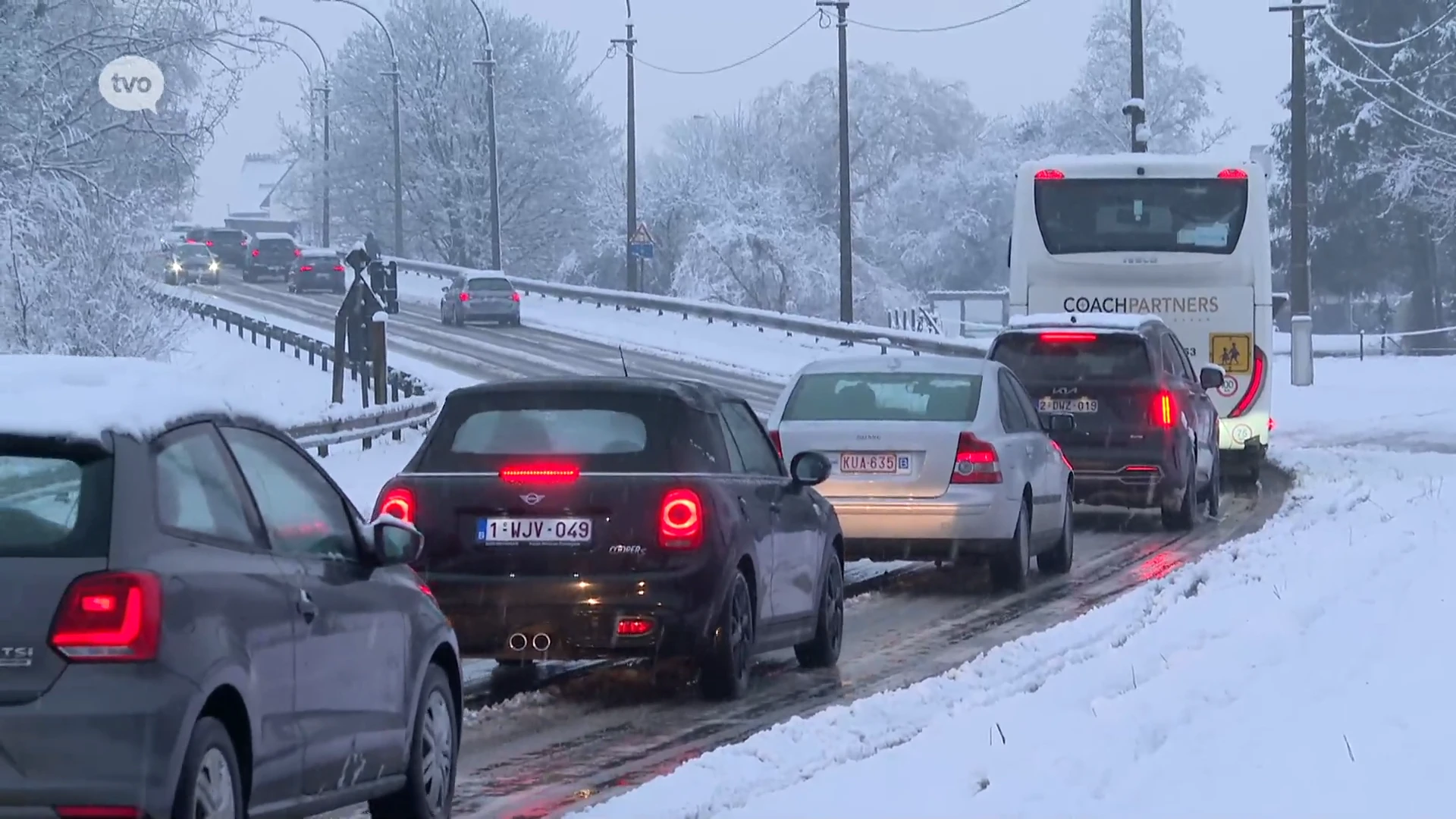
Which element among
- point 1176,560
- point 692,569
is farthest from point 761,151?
point 692,569

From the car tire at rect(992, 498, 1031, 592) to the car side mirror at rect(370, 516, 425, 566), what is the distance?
8.20 meters

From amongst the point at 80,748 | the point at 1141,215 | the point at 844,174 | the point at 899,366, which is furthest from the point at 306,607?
the point at 844,174

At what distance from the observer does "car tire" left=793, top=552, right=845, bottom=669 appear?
11.5 metres

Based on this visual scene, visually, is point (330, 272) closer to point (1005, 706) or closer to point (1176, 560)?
point (1176, 560)

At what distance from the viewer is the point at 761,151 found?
3415 inches

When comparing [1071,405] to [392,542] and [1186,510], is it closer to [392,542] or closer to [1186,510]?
[1186,510]

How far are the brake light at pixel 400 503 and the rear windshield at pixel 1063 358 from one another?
9229mm

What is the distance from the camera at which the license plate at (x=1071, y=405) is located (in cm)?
1845

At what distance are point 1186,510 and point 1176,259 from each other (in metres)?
5.75

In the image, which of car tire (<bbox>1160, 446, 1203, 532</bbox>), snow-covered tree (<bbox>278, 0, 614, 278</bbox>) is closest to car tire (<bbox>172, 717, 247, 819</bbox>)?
car tire (<bbox>1160, 446, 1203, 532</bbox>)

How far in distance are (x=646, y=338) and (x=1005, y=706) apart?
139 feet

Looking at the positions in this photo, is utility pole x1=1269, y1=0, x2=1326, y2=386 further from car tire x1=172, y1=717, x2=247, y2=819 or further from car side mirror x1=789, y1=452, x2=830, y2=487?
car tire x1=172, y1=717, x2=247, y2=819

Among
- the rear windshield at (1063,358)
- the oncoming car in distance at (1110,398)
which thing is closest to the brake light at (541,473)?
the oncoming car in distance at (1110,398)

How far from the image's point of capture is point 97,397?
226 inches
